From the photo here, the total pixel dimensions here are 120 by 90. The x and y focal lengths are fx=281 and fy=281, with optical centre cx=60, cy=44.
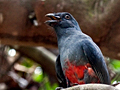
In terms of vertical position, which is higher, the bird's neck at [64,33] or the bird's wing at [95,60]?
the bird's neck at [64,33]

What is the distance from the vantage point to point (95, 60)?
3330mm

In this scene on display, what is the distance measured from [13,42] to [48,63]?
5.52ft

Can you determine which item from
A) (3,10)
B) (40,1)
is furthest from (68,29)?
(3,10)

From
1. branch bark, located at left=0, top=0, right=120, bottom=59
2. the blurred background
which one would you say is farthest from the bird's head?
branch bark, located at left=0, top=0, right=120, bottom=59

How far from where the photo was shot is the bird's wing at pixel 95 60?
3.31 m

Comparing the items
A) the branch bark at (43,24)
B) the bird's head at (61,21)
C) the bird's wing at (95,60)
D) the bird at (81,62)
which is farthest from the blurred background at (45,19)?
the bird's wing at (95,60)

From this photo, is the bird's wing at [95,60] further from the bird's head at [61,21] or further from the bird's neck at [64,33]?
the bird's head at [61,21]

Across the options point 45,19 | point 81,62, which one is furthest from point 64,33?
point 45,19

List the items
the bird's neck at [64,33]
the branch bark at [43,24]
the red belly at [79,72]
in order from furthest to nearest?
the branch bark at [43,24] < the bird's neck at [64,33] < the red belly at [79,72]

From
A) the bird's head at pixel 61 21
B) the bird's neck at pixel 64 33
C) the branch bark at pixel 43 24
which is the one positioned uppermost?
the bird's head at pixel 61 21

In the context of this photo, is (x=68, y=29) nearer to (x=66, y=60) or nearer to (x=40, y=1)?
(x=66, y=60)

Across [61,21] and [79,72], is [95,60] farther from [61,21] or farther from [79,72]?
[61,21]

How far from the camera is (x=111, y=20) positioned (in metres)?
5.00

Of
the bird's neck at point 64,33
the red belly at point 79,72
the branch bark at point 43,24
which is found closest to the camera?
the red belly at point 79,72
